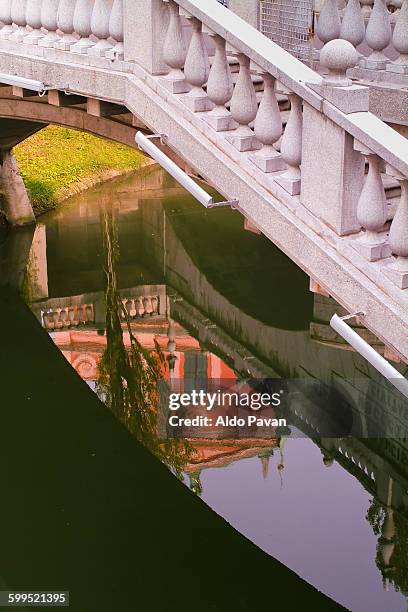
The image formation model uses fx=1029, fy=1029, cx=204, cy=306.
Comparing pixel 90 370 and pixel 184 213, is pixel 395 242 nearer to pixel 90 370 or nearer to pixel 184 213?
pixel 90 370

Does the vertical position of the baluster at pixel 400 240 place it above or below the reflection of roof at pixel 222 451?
above

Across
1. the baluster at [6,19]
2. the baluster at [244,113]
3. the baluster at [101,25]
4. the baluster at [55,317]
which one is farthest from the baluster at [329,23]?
the baluster at [55,317]

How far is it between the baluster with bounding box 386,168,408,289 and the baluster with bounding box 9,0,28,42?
4.10 m

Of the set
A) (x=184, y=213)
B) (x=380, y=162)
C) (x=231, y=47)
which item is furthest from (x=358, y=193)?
(x=184, y=213)

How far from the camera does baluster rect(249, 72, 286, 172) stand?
18.0ft

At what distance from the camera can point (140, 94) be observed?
20.8ft

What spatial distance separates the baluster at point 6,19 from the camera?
26.3ft

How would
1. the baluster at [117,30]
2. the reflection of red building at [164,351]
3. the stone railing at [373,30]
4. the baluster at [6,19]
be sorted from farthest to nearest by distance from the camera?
the reflection of red building at [164,351], the baluster at [6,19], the baluster at [117,30], the stone railing at [373,30]

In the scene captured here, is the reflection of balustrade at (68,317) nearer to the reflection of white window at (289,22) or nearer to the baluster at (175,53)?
the reflection of white window at (289,22)

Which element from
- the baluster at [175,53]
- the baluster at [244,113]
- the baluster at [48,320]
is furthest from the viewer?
the baluster at [48,320]

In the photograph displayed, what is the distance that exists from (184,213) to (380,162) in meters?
11.9

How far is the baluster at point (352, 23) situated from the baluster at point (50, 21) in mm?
2133

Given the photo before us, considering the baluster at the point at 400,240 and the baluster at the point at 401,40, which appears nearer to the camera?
the baluster at the point at 400,240

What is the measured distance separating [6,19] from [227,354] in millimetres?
5174
